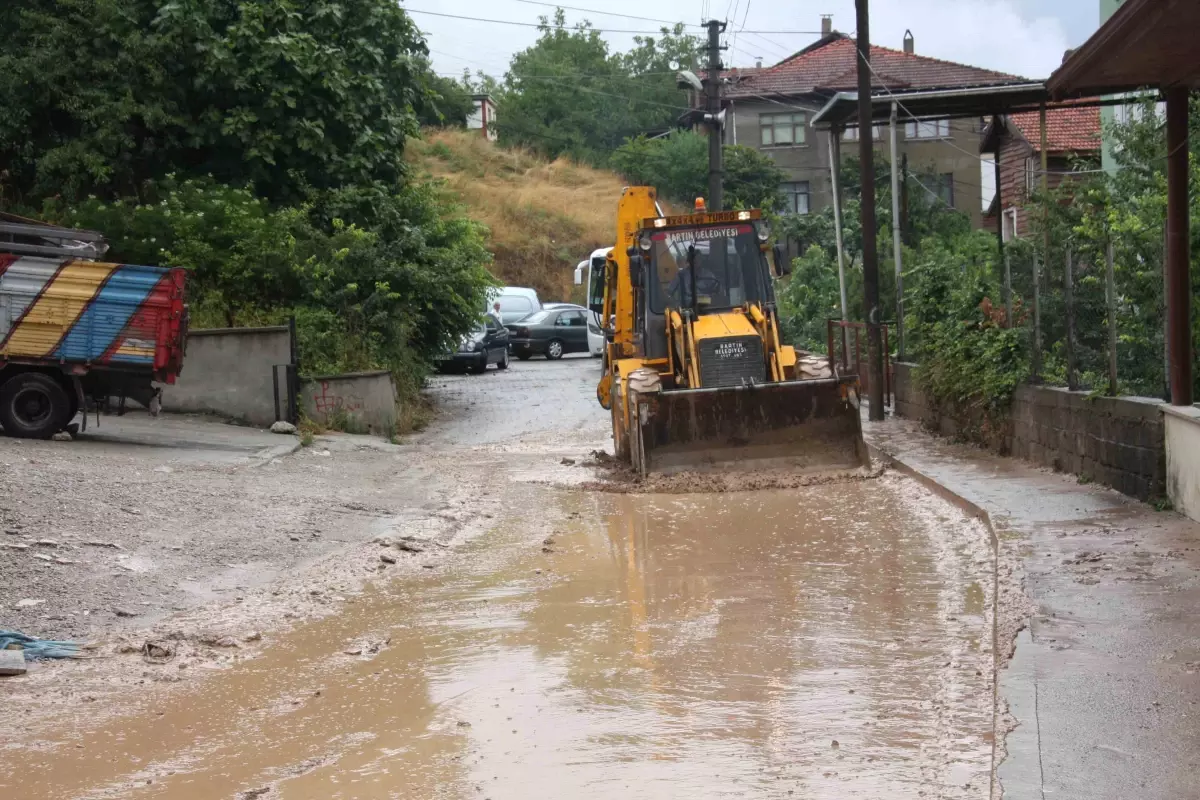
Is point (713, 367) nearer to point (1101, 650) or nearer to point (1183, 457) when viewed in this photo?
point (1183, 457)

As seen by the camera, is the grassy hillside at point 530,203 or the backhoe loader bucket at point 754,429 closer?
the backhoe loader bucket at point 754,429

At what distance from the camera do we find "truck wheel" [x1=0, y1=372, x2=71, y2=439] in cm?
1770

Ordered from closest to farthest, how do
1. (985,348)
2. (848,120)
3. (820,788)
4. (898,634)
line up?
(820,788) < (898,634) < (985,348) < (848,120)

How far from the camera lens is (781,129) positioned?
67.9 m

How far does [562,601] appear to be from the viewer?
9.86 metres

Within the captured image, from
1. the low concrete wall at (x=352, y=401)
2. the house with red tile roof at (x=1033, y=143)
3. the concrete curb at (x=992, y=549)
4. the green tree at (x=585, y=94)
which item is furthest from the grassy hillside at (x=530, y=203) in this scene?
the concrete curb at (x=992, y=549)

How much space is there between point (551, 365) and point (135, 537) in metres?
28.7

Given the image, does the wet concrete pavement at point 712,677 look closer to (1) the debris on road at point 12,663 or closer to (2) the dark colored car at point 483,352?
(1) the debris on road at point 12,663

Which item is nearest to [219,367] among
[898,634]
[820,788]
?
[898,634]

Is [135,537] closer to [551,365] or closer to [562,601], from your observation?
[562,601]

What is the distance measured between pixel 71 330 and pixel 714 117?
20.9 meters

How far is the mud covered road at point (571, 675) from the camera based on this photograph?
19.9 ft

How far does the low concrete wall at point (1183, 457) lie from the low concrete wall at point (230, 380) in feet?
45.9

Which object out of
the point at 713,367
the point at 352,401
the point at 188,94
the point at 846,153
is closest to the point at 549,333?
the point at 188,94
